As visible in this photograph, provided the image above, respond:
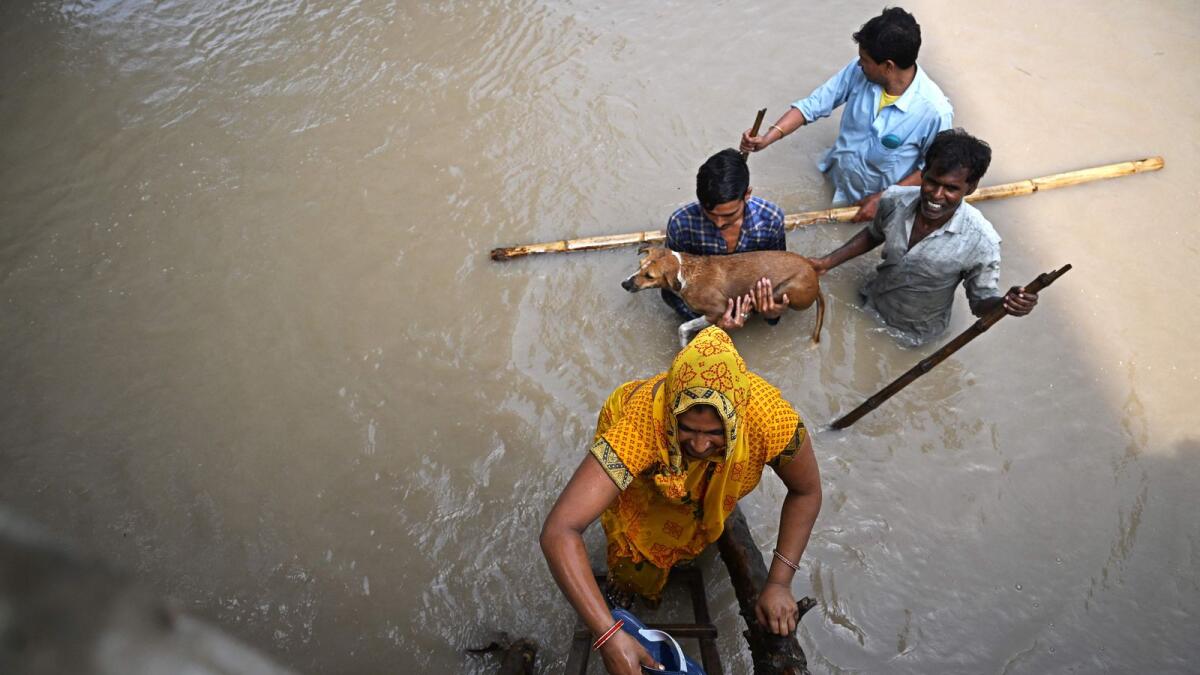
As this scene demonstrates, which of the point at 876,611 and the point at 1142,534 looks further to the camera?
the point at 1142,534

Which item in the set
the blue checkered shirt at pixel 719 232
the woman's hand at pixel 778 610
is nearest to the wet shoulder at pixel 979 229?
the blue checkered shirt at pixel 719 232

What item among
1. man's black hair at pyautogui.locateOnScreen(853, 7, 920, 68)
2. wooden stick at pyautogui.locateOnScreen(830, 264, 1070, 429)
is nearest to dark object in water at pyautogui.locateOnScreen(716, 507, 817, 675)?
wooden stick at pyautogui.locateOnScreen(830, 264, 1070, 429)

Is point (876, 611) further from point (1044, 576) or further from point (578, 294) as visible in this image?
point (578, 294)

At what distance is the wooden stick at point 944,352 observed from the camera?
3.04 meters

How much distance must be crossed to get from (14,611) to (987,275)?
13.0 feet

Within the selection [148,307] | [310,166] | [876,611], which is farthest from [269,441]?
[876,611]

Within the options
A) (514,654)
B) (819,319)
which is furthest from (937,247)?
(514,654)

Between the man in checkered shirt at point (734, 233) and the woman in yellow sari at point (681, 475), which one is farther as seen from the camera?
the man in checkered shirt at point (734, 233)

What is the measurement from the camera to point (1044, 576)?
354cm

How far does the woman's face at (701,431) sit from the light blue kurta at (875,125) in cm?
293

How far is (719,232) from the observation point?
404 cm

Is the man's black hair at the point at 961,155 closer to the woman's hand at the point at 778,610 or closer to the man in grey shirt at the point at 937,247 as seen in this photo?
the man in grey shirt at the point at 937,247

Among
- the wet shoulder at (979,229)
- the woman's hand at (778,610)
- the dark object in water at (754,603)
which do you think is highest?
the wet shoulder at (979,229)

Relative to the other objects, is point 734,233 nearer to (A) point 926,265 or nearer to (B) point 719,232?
(B) point 719,232
